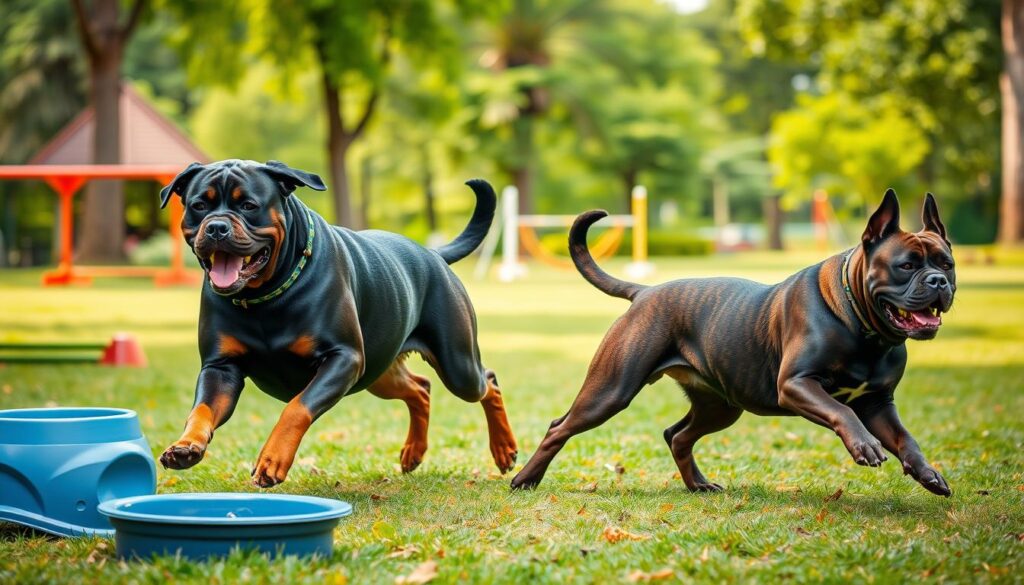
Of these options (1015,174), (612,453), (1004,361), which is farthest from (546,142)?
(612,453)

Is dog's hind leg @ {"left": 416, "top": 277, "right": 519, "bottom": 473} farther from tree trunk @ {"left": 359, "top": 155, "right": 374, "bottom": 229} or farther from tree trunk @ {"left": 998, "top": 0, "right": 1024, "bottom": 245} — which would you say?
tree trunk @ {"left": 359, "top": 155, "right": 374, "bottom": 229}

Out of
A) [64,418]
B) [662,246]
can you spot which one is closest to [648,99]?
[662,246]

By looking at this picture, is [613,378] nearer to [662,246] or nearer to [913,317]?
[913,317]

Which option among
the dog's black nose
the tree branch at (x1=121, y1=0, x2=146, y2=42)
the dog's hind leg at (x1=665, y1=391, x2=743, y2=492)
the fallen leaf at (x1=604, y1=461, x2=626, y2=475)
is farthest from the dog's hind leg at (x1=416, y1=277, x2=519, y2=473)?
the tree branch at (x1=121, y1=0, x2=146, y2=42)

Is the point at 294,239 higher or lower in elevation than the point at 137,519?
higher

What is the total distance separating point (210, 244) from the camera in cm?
520

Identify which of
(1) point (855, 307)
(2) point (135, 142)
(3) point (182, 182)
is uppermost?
(2) point (135, 142)

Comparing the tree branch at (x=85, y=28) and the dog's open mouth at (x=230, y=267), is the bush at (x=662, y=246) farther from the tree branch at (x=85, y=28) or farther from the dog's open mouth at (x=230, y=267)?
the dog's open mouth at (x=230, y=267)

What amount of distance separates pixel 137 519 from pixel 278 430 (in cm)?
101

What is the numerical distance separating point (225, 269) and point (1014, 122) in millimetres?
29736

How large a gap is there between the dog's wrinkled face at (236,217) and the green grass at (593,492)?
120 cm

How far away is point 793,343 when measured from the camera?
5.74 meters

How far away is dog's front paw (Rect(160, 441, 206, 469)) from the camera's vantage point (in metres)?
4.95

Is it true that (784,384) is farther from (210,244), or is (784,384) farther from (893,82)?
(893,82)
